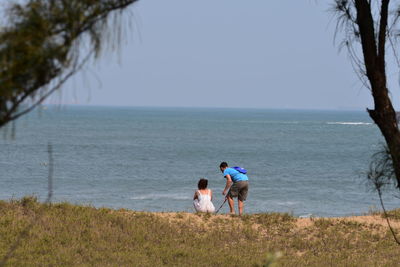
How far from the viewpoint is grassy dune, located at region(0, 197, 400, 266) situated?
45.9 ft

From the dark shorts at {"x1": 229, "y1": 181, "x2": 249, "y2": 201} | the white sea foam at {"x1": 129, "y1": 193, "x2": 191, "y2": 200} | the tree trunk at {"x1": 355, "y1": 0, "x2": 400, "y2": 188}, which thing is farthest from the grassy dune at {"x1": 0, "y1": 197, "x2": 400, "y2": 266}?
the white sea foam at {"x1": 129, "y1": 193, "x2": 191, "y2": 200}

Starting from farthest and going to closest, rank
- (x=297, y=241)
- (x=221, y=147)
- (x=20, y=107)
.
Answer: (x=221, y=147) < (x=297, y=241) < (x=20, y=107)

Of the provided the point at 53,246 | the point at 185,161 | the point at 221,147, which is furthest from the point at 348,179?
the point at 53,246

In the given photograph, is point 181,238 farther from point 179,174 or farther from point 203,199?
point 179,174

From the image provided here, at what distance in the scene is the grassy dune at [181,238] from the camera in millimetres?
13992

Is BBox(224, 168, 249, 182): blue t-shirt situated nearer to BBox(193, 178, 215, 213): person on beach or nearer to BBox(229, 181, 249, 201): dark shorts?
BBox(229, 181, 249, 201): dark shorts

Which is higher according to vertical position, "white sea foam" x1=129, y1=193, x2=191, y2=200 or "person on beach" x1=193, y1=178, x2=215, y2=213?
"person on beach" x1=193, y1=178, x2=215, y2=213

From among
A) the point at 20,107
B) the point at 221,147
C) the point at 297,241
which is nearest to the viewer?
the point at 20,107

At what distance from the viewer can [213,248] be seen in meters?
15.2

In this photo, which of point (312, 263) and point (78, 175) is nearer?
point (312, 263)

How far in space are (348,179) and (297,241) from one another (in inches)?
1681

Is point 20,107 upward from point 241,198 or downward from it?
upward

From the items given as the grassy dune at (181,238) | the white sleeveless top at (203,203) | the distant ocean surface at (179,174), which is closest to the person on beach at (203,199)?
the white sleeveless top at (203,203)

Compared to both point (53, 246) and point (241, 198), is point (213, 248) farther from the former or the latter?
point (241, 198)
